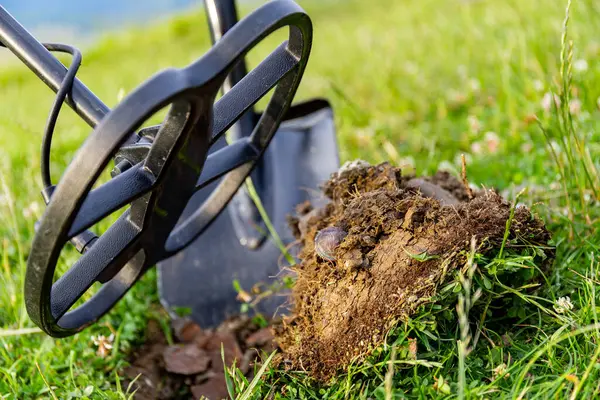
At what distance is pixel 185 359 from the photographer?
5.66 ft

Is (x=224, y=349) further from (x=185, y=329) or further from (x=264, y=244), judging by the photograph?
(x=264, y=244)

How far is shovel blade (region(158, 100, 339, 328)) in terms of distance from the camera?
197 centimetres

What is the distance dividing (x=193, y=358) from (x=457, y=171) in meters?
1.11

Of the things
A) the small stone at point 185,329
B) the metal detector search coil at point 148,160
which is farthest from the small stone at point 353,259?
the small stone at point 185,329

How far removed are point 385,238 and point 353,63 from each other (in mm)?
3153

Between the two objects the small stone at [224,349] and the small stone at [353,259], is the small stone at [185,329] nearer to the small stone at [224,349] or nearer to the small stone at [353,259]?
the small stone at [224,349]

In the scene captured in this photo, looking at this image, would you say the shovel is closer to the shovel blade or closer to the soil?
the shovel blade

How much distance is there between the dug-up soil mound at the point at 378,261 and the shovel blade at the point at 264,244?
531mm

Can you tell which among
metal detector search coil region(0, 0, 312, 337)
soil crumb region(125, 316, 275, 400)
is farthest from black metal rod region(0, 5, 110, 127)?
soil crumb region(125, 316, 275, 400)

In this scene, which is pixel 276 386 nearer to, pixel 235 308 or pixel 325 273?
pixel 325 273

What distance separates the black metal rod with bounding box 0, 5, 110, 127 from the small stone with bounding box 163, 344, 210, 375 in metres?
0.74

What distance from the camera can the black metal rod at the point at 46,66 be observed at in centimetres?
138

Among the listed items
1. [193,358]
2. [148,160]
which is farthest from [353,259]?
[193,358]

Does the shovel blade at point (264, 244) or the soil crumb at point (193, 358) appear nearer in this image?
the soil crumb at point (193, 358)
